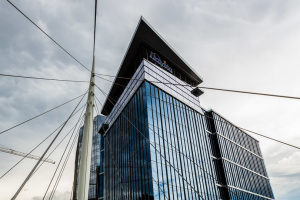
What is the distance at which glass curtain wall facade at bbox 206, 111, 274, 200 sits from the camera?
5847 centimetres

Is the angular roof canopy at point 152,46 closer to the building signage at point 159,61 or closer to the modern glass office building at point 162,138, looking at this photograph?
the modern glass office building at point 162,138

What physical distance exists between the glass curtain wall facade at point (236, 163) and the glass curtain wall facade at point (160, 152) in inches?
460

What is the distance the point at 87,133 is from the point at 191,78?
49.4m

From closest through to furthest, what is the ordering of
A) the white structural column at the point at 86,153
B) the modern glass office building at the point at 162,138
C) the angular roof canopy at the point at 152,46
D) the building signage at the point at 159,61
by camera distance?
1. the white structural column at the point at 86,153
2. the modern glass office building at the point at 162,138
3. the angular roof canopy at the point at 152,46
4. the building signage at the point at 159,61

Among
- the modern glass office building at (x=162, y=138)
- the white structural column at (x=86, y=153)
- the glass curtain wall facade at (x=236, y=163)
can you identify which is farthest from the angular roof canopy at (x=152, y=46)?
the white structural column at (x=86, y=153)

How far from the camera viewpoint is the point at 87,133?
445 inches

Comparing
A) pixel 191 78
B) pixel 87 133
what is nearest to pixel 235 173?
pixel 191 78

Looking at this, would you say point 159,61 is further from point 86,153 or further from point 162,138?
point 86,153

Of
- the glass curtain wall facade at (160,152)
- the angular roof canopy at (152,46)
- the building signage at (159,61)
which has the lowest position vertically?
the glass curtain wall facade at (160,152)

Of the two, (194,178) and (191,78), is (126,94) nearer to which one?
(191,78)

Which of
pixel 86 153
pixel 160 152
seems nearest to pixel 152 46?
pixel 160 152

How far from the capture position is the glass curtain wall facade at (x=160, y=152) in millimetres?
33719

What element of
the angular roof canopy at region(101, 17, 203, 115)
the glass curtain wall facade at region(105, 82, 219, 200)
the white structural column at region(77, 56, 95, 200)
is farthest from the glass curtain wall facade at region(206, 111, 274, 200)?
the white structural column at region(77, 56, 95, 200)


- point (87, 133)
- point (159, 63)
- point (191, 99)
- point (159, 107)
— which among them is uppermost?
point (159, 63)
